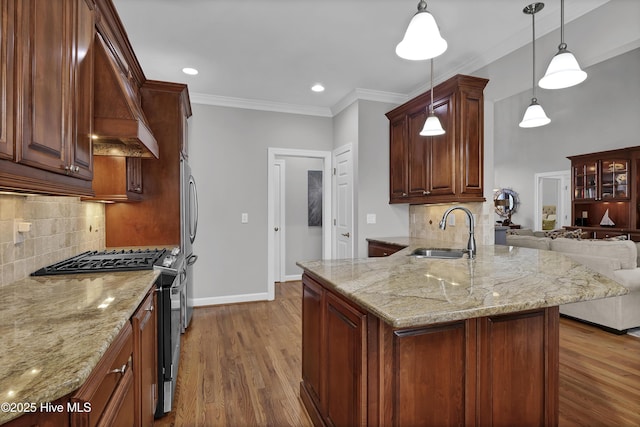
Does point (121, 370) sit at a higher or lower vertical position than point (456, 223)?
lower

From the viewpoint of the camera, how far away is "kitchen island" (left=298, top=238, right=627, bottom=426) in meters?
1.23

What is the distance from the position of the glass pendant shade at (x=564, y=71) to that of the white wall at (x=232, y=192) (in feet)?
10.3

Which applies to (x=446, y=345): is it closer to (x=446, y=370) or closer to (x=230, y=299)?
(x=446, y=370)

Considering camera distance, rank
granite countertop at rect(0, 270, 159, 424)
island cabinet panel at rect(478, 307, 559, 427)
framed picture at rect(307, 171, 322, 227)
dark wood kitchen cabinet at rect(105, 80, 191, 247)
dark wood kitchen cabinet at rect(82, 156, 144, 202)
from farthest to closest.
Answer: framed picture at rect(307, 171, 322, 227) < dark wood kitchen cabinet at rect(105, 80, 191, 247) < dark wood kitchen cabinet at rect(82, 156, 144, 202) < island cabinet panel at rect(478, 307, 559, 427) < granite countertop at rect(0, 270, 159, 424)

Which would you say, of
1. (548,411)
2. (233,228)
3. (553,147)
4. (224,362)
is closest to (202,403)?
(224,362)

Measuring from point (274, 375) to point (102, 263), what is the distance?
1449 mm

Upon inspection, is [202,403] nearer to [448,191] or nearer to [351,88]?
[448,191]

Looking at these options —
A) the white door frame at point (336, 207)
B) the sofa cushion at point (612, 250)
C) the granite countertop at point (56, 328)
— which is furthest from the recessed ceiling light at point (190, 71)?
the sofa cushion at point (612, 250)

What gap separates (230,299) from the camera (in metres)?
4.23

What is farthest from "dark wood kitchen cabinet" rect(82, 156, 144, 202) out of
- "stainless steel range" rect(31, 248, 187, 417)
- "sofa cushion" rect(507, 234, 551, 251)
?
"sofa cushion" rect(507, 234, 551, 251)

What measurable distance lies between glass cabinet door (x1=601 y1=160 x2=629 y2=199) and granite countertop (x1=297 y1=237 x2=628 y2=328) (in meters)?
5.93

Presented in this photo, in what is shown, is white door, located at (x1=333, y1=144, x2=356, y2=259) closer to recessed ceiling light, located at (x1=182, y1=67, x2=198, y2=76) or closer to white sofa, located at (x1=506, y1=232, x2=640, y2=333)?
recessed ceiling light, located at (x1=182, y1=67, x2=198, y2=76)

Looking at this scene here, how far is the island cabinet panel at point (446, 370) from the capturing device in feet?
4.09

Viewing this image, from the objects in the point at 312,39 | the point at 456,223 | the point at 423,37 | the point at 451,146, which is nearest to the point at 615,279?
the point at 456,223
